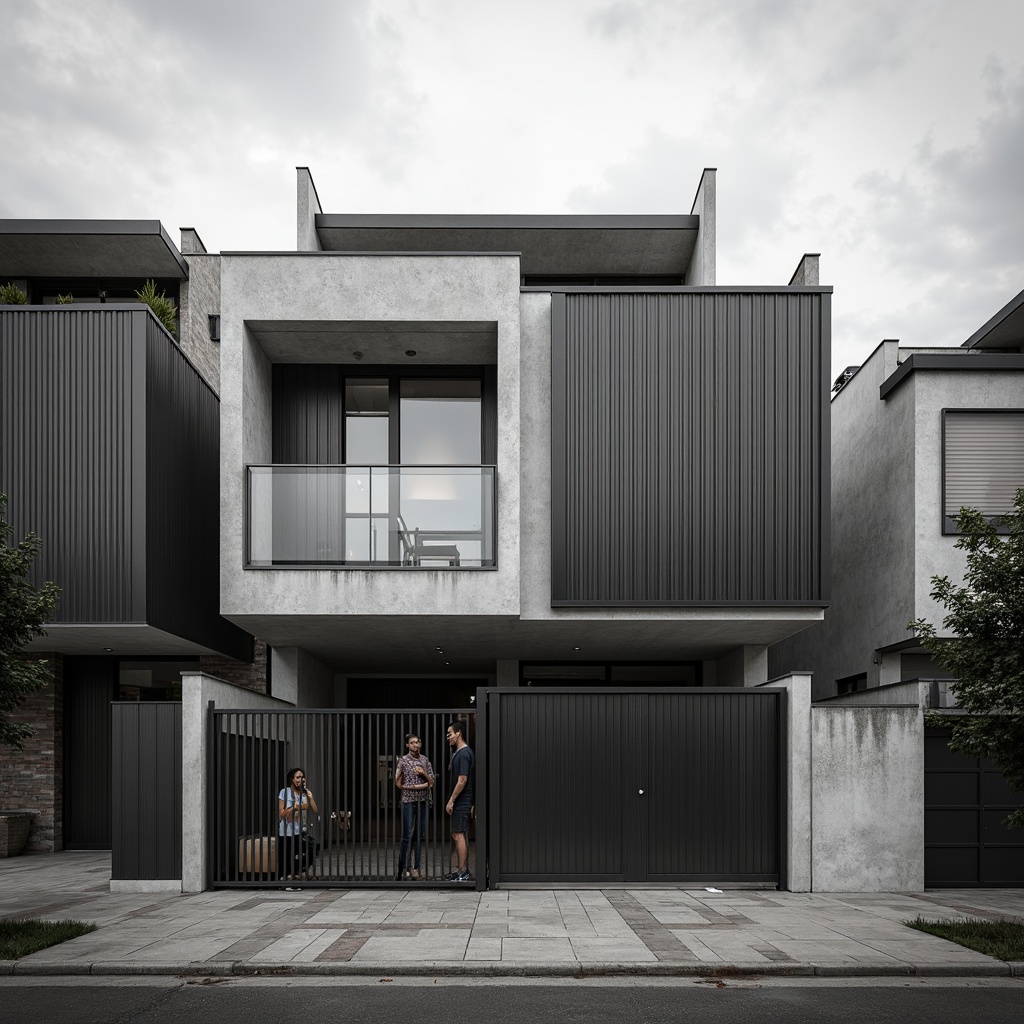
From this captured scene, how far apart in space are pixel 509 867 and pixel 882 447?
9422mm

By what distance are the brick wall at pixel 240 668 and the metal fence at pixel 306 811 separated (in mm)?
5345

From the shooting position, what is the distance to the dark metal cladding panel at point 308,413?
14.9 m

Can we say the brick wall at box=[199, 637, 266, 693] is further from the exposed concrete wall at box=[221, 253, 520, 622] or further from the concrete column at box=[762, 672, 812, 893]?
the concrete column at box=[762, 672, 812, 893]

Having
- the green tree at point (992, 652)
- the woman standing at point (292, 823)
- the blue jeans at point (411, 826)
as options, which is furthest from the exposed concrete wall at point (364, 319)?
the green tree at point (992, 652)

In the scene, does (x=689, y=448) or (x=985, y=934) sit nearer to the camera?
(x=985, y=934)

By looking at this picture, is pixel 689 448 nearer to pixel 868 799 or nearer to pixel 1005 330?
pixel 868 799

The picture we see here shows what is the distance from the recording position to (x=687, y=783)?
11164 millimetres

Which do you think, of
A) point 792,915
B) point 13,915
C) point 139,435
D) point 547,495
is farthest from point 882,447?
point 13,915

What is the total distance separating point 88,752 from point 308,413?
284 inches

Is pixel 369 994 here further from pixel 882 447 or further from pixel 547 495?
pixel 882 447

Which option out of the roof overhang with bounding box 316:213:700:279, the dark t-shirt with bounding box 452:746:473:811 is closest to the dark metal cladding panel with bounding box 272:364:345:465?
the roof overhang with bounding box 316:213:700:279

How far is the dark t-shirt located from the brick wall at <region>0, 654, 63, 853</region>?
843 centimetres

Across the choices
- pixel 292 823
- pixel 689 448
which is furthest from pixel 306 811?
pixel 689 448

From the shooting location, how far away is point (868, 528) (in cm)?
1570
